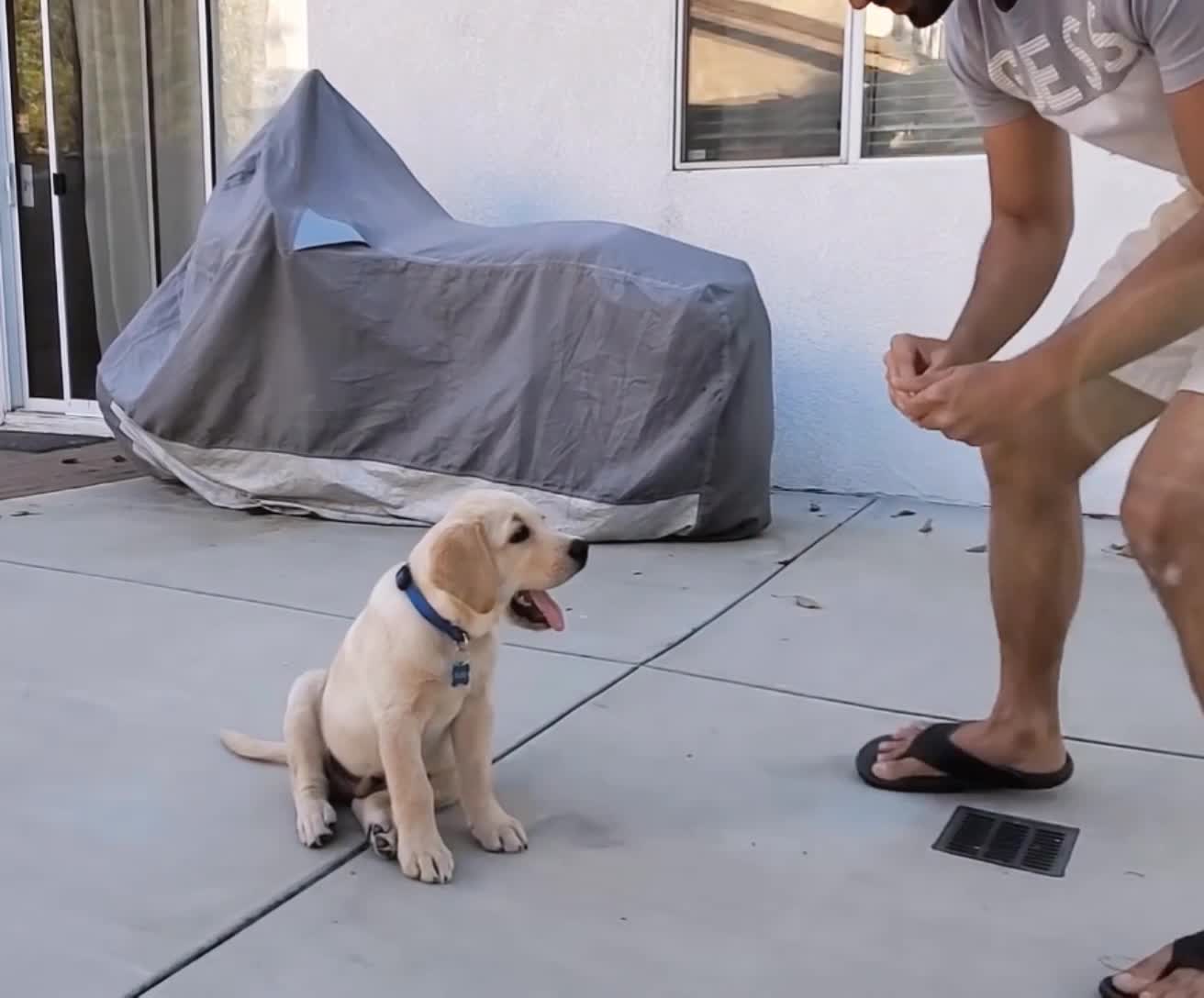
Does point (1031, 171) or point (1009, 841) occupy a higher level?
point (1031, 171)

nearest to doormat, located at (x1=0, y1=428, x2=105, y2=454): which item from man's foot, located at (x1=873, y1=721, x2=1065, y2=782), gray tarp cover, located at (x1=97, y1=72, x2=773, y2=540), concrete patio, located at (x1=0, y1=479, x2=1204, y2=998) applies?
gray tarp cover, located at (x1=97, y1=72, x2=773, y2=540)

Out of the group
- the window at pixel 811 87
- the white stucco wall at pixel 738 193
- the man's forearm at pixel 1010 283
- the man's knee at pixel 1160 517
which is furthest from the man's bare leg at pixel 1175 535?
the window at pixel 811 87

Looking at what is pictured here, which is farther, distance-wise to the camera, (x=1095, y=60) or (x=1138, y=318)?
(x=1095, y=60)

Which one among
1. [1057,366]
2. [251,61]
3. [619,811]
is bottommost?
[619,811]

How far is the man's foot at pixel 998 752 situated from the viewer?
2178mm

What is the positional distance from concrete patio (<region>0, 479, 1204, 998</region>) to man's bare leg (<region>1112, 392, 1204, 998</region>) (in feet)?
0.41

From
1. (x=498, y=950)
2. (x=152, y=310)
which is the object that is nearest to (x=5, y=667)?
(x=498, y=950)

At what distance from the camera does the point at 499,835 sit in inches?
78.0

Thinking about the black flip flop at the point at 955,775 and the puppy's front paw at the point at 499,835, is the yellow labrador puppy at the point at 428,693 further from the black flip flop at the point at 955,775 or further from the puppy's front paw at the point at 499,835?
the black flip flop at the point at 955,775

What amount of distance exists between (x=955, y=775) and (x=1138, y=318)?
1013mm

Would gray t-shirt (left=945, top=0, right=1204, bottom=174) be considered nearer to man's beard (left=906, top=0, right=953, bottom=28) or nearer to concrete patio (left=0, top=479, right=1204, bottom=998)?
man's beard (left=906, top=0, right=953, bottom=28)

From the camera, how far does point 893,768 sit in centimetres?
222

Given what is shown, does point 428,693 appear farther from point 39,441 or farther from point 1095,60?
point 39,441

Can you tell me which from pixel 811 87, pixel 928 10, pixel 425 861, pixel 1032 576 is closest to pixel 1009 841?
pixel 1032 576
